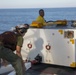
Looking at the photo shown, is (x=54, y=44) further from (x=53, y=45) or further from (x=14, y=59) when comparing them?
(x=14, y=59)

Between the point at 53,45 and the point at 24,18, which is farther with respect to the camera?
the point at 24,18

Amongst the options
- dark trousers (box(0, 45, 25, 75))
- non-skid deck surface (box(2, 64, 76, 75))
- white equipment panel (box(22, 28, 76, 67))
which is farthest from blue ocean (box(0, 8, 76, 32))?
dark trousers (box(0, 45, 25, 75))

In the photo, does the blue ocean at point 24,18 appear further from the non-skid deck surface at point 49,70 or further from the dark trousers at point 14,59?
the dark trousers at point 14,59

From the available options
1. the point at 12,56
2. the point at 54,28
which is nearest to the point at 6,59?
the point at 12,56

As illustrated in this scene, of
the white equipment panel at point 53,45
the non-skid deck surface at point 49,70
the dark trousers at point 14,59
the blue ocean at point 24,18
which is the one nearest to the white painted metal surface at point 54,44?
the white equipment panel at point 53,45

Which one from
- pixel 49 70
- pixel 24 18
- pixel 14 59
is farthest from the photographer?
pixel 24 18

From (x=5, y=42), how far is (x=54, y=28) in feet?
7.14

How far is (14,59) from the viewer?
5.46 m

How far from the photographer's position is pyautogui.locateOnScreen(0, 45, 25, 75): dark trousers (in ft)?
17.8

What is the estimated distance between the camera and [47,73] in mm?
7090

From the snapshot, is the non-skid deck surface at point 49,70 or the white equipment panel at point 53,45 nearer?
the non-skid deck surface at point 49,70

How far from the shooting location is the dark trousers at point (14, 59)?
543cm

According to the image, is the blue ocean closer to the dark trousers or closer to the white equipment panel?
the white equipment panel

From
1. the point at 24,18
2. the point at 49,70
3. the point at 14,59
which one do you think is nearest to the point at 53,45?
the point at 49,70
